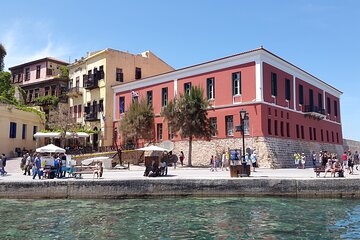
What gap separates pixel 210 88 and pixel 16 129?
20468 mm

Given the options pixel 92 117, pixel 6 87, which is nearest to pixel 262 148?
pixel 92 117

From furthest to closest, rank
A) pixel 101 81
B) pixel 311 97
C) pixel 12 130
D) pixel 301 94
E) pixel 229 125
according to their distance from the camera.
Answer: pixel 101 81, pixel 311 97, pixel 12 130, pixel 301 94, pixel 229 125

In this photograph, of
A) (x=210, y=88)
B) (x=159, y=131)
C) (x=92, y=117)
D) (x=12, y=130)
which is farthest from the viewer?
(x=92, y=117)

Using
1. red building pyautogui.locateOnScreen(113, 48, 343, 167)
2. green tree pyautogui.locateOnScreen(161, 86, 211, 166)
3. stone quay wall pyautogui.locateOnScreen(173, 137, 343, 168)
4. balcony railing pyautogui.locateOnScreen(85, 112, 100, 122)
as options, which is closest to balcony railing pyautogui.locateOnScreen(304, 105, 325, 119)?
red building pyautogui.locateOnScreen(113, 48, 343, 167)

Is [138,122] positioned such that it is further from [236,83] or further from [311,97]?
[311,97]

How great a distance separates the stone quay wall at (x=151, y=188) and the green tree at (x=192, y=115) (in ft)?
40.2

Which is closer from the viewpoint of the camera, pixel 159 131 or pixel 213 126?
pixel 213 126

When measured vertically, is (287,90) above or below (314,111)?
above

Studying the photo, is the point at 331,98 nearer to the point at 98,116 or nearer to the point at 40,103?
the point at 98,116

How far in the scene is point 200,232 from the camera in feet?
37.4

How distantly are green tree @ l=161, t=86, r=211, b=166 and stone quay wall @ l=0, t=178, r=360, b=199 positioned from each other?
12255mm

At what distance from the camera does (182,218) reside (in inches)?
533

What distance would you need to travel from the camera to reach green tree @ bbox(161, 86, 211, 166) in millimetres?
31047

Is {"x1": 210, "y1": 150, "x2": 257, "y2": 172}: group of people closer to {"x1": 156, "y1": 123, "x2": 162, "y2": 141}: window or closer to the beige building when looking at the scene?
{"x1": 156, "y1": 123, "x2": 162, "y2": 141}: window
